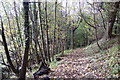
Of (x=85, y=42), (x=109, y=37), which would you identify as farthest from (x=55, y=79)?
(x=85, y=42)

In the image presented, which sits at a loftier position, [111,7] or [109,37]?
[111,7]

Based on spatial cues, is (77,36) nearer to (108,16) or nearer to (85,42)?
(85,42)

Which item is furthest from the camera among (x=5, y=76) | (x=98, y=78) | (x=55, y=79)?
(x=5, y=76)

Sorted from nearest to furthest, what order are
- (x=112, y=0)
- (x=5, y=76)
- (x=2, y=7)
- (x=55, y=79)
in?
(x=55, y=79) < (x=5, y=76) < (x=112, y=0) < (x=2, y=7)

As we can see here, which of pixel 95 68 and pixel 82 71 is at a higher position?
pixel 95 68

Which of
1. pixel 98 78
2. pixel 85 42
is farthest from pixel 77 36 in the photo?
pixel 98 78

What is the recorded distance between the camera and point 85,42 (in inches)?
A: 1140

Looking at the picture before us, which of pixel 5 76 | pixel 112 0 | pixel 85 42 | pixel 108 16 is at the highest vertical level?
pixel 112 0

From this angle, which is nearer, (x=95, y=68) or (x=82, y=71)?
(x=95, y=68)

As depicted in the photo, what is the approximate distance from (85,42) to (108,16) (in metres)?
21.1

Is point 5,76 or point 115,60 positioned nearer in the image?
point 115,60

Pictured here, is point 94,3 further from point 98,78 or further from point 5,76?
point 5,76

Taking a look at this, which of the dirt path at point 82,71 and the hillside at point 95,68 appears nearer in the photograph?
the hillside at point 95,68

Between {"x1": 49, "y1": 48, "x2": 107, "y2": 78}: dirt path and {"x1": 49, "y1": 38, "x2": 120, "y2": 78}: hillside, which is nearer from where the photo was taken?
{"x1": 49, "y1": 38, "x2": 120, "y2": 78}: hillside
